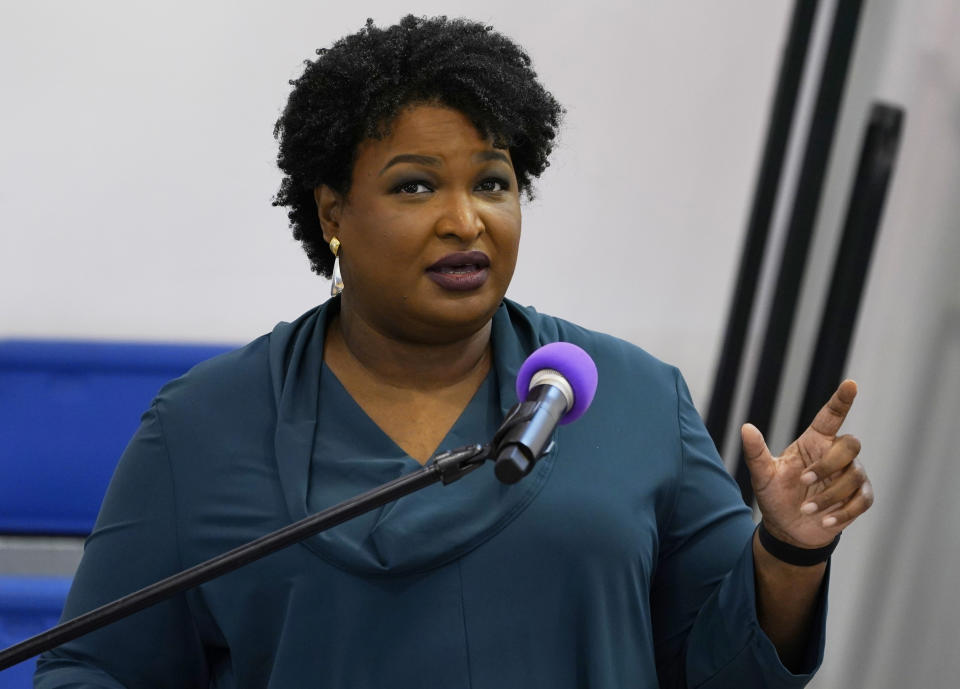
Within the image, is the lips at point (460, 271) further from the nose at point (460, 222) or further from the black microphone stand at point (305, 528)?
the black microphone stand at point (305, 528)

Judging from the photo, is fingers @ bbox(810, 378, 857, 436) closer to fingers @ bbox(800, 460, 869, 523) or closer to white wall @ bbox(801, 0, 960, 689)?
fingers @ bbox(800, 460, 869, 523)

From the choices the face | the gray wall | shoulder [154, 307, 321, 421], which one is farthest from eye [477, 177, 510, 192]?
the gray wall

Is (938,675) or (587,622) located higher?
(587,622)

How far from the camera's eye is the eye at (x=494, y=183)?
52.6 inches

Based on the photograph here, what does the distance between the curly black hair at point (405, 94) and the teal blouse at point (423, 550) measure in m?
0.19

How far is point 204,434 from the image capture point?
1362 millimetres

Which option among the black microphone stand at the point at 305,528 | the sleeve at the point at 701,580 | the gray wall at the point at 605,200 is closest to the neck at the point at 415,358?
the sleeve at the point at 701,580

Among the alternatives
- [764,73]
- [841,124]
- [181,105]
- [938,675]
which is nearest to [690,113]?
[764,73]

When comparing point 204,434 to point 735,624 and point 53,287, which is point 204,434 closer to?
point 735,624

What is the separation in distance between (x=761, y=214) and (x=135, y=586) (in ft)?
5.01

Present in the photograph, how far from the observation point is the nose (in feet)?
4.17

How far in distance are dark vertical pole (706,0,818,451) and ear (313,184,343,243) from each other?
122cm

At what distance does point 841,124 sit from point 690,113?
1.21ft

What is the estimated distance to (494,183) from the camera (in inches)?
53.0
